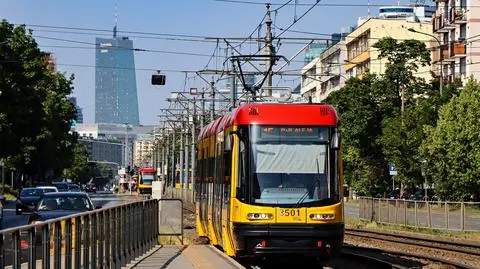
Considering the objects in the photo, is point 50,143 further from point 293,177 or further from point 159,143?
point 293,177

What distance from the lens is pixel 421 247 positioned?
2712 centimetres

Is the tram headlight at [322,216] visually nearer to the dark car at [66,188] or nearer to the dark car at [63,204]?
the dark car at [63,204]

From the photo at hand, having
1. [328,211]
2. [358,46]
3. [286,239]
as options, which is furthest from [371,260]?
[358,46]

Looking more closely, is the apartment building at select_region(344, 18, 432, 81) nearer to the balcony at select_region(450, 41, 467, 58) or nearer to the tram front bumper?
the balcony at select_region(450, 41, 467, 58)

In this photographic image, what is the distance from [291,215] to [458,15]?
2572 inches

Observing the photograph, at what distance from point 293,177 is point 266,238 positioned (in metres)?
1.30

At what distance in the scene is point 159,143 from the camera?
117250 millimetres

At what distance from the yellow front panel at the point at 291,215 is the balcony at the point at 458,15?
64.9 meters

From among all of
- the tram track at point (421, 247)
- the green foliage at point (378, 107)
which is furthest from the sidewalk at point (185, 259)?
the green foliage at point (378, 107)

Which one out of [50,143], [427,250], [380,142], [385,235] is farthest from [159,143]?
[427,250]

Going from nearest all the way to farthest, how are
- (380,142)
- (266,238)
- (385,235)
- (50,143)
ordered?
1. (266,238)
2. (385,235)
3. (380,142)
4. (50,143)

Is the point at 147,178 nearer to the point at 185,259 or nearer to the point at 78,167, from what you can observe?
the point at 185,259

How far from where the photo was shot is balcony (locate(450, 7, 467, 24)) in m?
78.1

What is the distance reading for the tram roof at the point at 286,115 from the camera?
17.6 m
